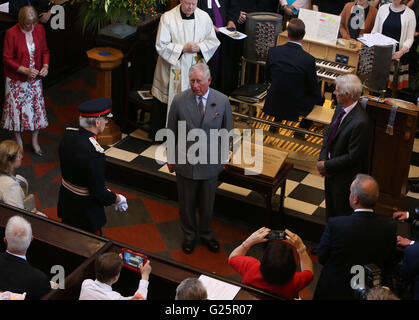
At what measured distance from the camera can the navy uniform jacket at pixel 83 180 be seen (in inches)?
187

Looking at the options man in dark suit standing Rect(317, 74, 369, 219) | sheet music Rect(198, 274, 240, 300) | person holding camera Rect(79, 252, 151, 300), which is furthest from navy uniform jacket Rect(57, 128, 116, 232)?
man in dark suit standing Rect(317, 74, 369, 219)

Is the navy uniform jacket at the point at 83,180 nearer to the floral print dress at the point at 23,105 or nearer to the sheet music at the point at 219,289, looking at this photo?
the sheet music at the point at 219,289

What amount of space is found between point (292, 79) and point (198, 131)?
1538mm

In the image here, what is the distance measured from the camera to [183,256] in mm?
5812

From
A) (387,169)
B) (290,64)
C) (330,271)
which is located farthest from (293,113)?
(330,271)

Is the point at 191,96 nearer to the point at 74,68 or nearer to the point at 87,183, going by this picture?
the point at 87,183

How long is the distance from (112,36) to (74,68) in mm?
2255

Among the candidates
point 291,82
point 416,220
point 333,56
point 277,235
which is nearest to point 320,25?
point 333,56

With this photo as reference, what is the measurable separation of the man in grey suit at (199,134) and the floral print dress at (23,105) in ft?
7.53

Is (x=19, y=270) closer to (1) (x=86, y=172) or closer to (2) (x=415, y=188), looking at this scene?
(1) (x=86, y=172)

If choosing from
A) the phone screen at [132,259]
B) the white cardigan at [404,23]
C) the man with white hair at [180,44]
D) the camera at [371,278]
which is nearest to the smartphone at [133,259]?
the phone screen at [132,259]

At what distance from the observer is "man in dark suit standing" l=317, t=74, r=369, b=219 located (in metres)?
5.22

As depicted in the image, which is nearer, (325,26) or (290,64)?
(290,64)

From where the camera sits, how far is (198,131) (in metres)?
5.44
